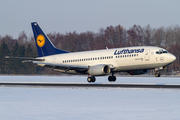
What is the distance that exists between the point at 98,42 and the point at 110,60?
279 feet

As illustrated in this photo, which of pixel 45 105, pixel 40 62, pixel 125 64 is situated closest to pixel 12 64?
pixel 40 62

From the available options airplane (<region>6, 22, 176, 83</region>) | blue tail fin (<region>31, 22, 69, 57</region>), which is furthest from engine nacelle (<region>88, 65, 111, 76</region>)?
blue tail fin (<region>31, 22, 69, 57</region>)

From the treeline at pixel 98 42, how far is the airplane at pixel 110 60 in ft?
168

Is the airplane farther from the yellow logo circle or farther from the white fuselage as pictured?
the yellow logo circle

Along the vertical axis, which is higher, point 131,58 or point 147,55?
point 147,55

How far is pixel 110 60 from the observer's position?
37.2 metres

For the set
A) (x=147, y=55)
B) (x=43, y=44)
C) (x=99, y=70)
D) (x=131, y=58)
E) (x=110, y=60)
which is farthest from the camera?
(x=43, y=44)

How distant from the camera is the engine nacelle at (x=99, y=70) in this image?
35.7 meters

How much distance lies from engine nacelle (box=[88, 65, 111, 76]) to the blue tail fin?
9682mm

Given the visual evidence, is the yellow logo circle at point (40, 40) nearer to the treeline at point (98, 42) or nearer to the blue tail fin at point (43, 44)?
the blue tail fin at point (43, 44)

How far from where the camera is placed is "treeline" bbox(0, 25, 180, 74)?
101m

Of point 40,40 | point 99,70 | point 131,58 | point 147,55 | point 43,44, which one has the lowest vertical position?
point 99,70

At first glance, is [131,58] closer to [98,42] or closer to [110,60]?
[110,60]

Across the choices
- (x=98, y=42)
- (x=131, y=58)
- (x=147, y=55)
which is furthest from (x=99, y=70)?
(x=98, y=42)
